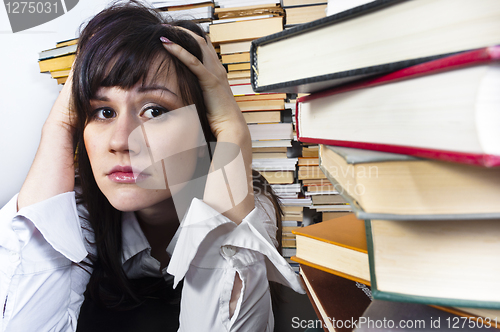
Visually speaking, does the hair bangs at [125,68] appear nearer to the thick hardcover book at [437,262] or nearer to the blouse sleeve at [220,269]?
the blouse sleeve at [220,269]

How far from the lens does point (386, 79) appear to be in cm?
→ 24

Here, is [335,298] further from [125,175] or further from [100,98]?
[100,98]

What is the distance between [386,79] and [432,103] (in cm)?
5

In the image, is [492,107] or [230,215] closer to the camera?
[492,107]

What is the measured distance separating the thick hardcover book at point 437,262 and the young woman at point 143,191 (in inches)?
11.1

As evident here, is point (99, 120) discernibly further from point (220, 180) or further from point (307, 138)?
point (307, 138)

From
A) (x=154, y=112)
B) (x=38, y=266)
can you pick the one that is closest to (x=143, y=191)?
(x=154, y=112)

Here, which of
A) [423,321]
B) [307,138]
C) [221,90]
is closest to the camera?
[423,321]

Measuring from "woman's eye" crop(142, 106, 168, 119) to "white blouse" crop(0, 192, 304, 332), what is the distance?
0.82 feet

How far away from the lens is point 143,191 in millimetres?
649

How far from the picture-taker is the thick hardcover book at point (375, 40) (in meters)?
0.21

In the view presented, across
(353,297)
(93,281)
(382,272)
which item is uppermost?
(382,272)

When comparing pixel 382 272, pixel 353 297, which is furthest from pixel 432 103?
pixel 353 297

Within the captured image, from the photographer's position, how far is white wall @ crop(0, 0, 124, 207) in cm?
127
